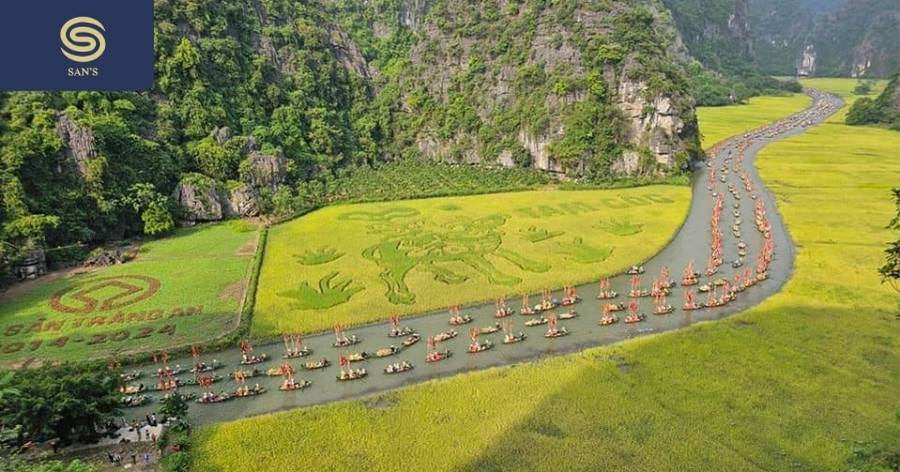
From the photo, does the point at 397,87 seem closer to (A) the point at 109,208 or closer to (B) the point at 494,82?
(B) the point at 494,82

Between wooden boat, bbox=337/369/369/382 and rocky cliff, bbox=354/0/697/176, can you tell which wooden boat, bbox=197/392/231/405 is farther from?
rocky cliff, bbox=354/0/697/176

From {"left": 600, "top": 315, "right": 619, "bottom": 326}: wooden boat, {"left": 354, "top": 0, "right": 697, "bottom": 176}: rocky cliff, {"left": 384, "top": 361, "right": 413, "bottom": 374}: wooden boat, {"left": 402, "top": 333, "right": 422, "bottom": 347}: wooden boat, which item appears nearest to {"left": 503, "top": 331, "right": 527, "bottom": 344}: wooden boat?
{"left": 402, "top": 333, "right": 422, "bottom": 347}: wooden boat

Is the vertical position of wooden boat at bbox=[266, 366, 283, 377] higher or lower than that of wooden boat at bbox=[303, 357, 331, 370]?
lower

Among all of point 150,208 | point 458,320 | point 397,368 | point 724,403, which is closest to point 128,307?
point 150,208

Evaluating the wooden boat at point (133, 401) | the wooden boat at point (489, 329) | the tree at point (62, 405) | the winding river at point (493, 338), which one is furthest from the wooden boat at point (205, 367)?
the wooden boat at point (489, 329)

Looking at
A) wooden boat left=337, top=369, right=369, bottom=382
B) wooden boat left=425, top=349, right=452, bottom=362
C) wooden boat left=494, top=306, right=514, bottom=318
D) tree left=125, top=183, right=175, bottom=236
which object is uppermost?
tree left=125, top=183, right=175, bottom=236

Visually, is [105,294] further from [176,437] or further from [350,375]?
[350,375]

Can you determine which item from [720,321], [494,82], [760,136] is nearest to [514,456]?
[720,321]
